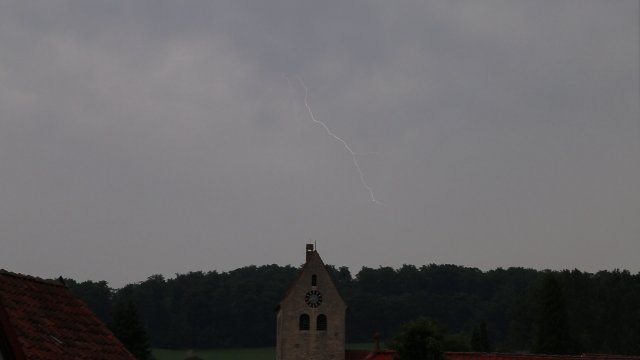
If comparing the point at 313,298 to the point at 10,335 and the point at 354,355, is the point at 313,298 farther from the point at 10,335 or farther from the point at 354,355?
the point at 10,335

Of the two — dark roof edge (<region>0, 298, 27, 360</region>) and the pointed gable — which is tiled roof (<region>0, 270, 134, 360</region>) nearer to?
dark roof edge (<region>0, 298, 27, 360</region>)

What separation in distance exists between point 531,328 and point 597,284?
1114cm

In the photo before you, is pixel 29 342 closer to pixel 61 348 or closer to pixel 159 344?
pixel 61 348

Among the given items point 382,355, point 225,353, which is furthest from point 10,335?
point 225,353

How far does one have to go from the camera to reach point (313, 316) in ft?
260

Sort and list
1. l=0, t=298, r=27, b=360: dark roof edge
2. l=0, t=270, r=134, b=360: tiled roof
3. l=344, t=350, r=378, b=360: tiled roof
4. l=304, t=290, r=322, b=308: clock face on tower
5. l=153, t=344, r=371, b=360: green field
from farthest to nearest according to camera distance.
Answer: l=153, t=344, r=371, b=360: green field → l=344, t=350, r=378, b=360: tiled roof → l=304, t=290, r=322, b=308: clock face on tower → l=0, t=270, r=134, b=360: tiled roof → l=0, t=298, r=27, b=360: dark roof edge

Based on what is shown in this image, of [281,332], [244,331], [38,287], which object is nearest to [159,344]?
[244,331]

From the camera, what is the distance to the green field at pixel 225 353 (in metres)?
176

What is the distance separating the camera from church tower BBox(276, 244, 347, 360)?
78750 millimetres

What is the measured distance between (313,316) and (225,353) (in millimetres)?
109596

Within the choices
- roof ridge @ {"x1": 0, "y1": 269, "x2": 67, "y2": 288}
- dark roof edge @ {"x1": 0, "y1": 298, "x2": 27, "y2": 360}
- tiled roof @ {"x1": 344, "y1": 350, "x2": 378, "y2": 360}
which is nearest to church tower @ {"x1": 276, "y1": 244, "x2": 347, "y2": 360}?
tiled roof @ {"x1": 344, "y1": 350, "x2": 378, "y2": 360}

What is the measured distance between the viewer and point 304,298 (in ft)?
261

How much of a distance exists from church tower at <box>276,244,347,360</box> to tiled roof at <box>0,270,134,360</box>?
208 ft

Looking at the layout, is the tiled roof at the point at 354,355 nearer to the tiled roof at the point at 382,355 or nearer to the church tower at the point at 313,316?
the church tower at the point at 313,316
